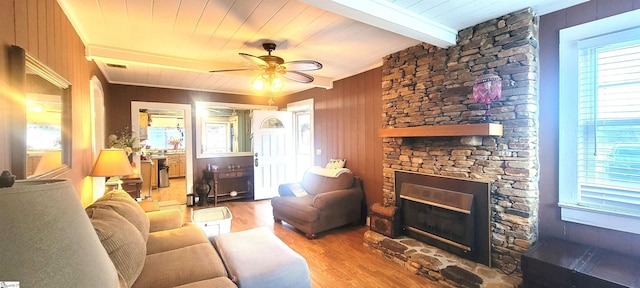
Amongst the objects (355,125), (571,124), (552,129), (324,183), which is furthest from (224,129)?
(571,124)

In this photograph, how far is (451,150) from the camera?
9.14 ft

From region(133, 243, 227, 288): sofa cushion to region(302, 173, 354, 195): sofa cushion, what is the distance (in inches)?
90.3

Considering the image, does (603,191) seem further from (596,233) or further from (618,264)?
(618,264)

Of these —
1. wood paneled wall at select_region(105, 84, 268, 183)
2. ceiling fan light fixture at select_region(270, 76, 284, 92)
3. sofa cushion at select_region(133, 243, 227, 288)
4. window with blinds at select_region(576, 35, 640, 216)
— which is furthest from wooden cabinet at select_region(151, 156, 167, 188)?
window with blinds at select_region(576, 35, 640, 216)

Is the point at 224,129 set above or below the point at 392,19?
below

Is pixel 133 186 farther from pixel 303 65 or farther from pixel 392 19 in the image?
pixel 392 19

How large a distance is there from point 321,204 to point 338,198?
297mm

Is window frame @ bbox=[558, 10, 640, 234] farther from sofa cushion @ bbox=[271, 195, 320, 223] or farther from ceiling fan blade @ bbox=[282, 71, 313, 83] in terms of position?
sofa cushion @ bbox=[271, 195, 320, 223]

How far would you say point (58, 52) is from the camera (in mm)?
1922

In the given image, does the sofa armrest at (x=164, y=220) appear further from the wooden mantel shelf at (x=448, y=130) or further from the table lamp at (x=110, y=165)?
the wooden mantel shelf at (x=448, y=130)

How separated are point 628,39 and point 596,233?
1.41 meters

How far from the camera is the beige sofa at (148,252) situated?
1492 mm

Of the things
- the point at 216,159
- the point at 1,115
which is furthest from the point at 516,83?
the point at 216,159

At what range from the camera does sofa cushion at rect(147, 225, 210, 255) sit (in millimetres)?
2135
